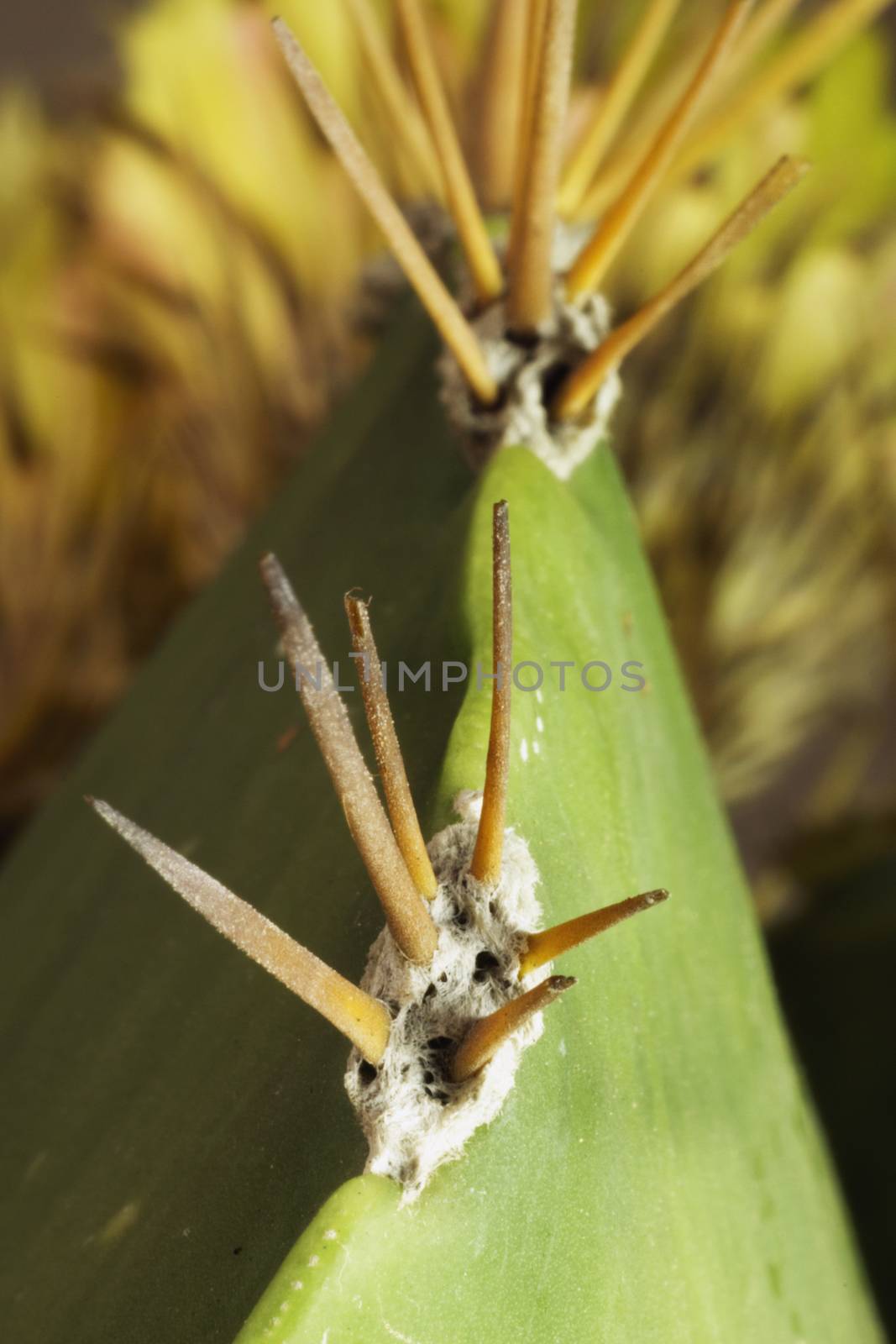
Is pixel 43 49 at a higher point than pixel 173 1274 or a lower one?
higher

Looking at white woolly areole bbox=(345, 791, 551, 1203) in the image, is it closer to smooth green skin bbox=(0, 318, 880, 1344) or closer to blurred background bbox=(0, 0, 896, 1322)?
smooth green skin bbox=(0, 318, 880, 1344)

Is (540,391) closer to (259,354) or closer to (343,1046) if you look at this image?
(343,1046)

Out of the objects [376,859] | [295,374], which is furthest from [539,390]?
[295,374]

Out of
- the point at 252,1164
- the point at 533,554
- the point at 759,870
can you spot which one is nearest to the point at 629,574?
the point at 533,554

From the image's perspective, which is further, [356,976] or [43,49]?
[43,49]

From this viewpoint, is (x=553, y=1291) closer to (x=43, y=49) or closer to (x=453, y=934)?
(x=453, y=934)

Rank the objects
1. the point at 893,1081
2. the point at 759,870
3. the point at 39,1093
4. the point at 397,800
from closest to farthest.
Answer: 1. the point at 397,800
2. the point at 39,1093
3. the point at 893,1081
4. the point at 759,870
